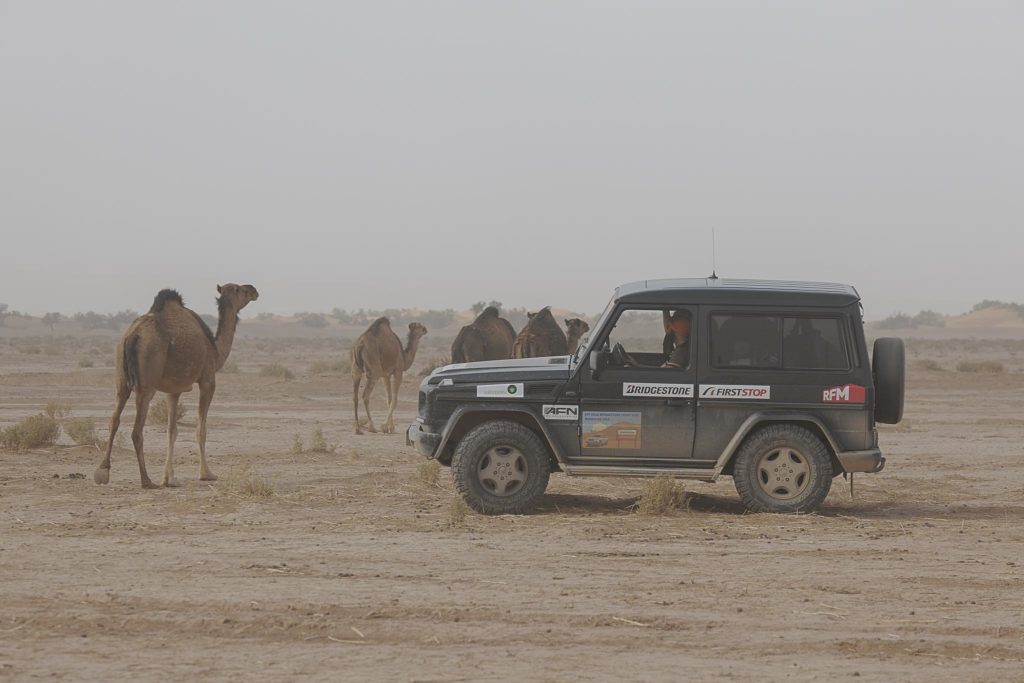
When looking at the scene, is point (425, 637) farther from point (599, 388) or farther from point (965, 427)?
point (965, 427)

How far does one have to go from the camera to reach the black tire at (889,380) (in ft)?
39.8

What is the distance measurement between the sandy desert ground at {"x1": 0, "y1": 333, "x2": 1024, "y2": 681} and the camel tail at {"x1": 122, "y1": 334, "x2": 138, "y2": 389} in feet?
3.87

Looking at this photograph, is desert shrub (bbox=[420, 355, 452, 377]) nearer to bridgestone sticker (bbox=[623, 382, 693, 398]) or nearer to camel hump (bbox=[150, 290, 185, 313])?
camel hump (bbox=[150, 290, 185, 313])

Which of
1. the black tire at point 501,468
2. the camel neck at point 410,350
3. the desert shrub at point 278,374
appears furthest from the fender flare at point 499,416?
the desert shrub at point 278,374

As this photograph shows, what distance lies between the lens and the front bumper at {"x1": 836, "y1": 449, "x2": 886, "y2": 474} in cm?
1186

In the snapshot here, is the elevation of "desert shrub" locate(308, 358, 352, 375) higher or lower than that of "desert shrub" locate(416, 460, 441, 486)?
higher

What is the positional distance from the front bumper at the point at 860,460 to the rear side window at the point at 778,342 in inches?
31.0

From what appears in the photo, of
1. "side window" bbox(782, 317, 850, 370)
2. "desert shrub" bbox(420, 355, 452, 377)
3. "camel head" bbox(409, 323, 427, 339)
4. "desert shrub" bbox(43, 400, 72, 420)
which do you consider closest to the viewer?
"side window" bbox(782, 317, 850, 370)

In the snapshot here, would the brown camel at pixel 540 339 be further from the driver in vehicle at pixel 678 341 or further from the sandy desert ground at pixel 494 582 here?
the driver in vehicle at pixel 678 341

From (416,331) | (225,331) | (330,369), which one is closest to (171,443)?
(225,331)

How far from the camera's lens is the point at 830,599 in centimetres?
886

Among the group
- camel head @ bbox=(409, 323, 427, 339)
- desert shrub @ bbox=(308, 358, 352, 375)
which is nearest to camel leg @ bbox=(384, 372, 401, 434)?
camel head @ bbox=(409, 323, 427, 339)

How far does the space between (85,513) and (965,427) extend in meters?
17.2

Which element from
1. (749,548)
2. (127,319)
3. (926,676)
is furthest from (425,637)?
(127,319)
